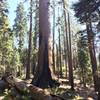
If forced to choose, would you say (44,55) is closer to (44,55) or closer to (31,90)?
(44,55)

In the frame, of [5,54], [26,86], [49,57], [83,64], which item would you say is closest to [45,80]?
[49,57]

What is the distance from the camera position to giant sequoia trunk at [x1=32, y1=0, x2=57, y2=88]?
15836 millimetres

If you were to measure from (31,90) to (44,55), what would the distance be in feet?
14.2

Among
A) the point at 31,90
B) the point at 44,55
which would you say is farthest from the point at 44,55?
the point at 31,90

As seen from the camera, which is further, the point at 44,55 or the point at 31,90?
the point at 44,55

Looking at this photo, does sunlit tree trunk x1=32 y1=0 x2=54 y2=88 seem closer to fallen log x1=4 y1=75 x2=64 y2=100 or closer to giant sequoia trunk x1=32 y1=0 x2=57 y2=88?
giant sequoia trunk x1=32 y1=0 x2=57 y2=88

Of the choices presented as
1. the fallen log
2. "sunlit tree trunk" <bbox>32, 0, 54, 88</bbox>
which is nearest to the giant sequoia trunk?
"sunlit tree trunk" <bbox>32, 0, 54, 88</bbox>

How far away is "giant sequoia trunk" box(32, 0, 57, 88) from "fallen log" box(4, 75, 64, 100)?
180 cm

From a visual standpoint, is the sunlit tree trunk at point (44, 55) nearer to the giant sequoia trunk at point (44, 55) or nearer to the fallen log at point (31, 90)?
the giant sequoia trunk at point (44, 55)

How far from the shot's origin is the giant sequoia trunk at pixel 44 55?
1584cm

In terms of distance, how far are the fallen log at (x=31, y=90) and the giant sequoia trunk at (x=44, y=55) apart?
5.90 ft

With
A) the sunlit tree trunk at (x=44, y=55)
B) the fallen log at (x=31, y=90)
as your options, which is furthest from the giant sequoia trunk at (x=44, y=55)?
the fallen log at (x=31, y=90)

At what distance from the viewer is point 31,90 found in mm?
12484

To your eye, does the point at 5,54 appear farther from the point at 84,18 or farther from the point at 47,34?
the point at 84,18
